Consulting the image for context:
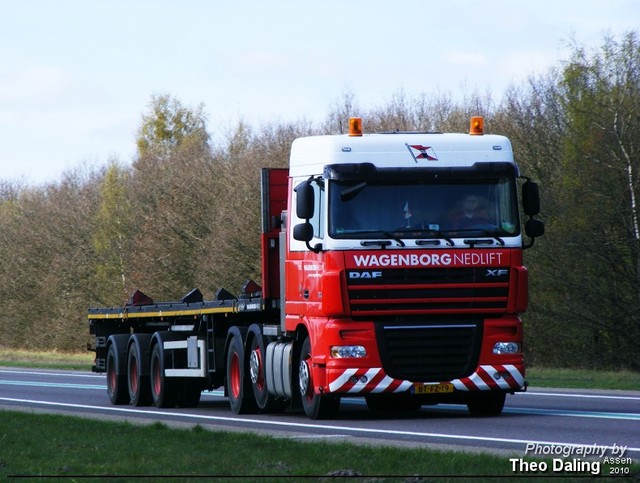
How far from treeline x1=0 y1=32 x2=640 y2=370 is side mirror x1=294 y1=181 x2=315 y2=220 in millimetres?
Answer: 4016

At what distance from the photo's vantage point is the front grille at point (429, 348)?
1691 cm

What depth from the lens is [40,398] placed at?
86.6 ft

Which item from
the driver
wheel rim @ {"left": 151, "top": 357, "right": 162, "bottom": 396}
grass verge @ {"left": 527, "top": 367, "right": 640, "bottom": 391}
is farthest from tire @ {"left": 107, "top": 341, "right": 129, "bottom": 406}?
the driver

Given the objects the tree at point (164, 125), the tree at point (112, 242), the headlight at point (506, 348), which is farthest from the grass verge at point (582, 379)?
Answer: the tree at point (164, 125)

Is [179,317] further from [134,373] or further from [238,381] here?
[238,381]

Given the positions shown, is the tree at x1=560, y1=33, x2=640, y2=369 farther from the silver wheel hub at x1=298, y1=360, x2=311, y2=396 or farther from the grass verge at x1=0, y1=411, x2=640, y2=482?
the grass verge at x1=0, y1=411, x2=640, y2=482

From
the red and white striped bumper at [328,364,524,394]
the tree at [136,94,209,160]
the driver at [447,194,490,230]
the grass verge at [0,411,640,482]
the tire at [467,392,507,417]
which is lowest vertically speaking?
the grass verge at [0,411,640,482]

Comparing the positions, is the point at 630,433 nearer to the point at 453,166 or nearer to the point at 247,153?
the point at 453,166

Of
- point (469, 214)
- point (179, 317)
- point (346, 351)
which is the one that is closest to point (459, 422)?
point (346, 351)

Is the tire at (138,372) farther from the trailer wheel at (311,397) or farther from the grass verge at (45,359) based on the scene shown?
the grass verge at (45,359)

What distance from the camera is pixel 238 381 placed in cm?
2006

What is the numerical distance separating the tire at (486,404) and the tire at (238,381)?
10.4ft

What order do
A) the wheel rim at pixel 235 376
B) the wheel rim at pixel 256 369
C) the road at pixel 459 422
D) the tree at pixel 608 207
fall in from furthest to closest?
the tree at pixel 608 207 < the wheel rim at pixel 235 376 < the wheel rim at pixel 256 369 < the road at pixel 459 422

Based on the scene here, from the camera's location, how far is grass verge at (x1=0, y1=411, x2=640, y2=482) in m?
10.6
